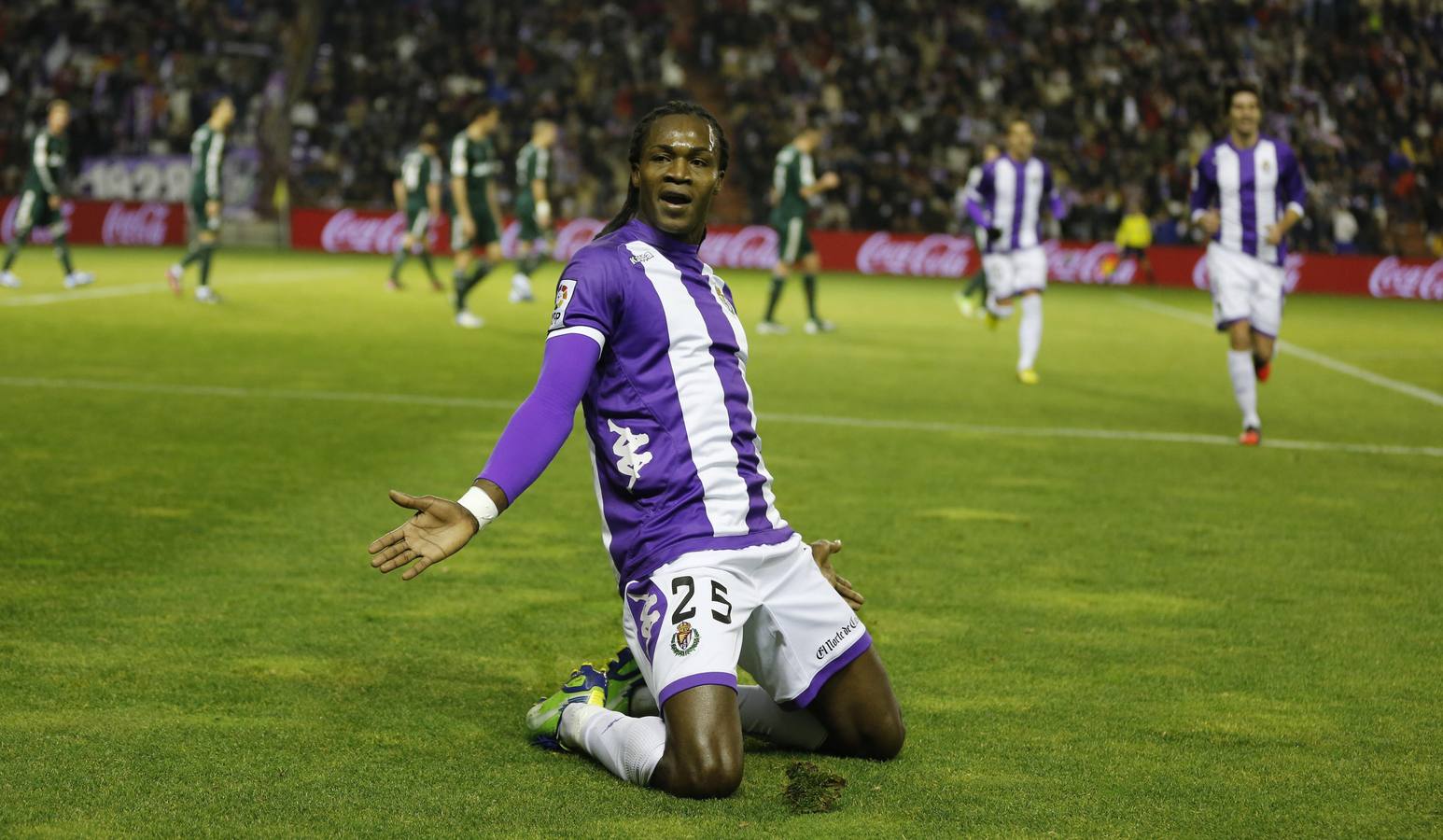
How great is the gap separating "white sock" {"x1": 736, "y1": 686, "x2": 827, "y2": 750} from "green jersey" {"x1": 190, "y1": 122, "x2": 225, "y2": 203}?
16.5m

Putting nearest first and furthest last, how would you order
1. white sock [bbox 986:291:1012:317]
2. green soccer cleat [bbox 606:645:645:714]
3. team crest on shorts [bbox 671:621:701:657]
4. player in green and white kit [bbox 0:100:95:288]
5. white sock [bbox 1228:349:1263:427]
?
team crest on shorts [bbox 671:621:701:657] → green soccer cleat [bbox 606:645:645:714] → white sock [bbox 1228:349:1263:427] → white sock [bbox 986:291:1012:317] → player in green and white kit [bbox 0:100:95:288]

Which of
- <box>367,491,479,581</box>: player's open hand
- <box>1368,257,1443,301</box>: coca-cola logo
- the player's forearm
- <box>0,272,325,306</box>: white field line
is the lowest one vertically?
<box>1368,257,1443,301</box>: coca-cola logo

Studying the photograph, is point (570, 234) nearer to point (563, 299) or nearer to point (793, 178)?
point (793, 178)

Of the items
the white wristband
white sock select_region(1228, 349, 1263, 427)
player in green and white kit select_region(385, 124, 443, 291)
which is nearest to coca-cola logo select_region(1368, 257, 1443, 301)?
player in green and white kit select_region(385, 124, 443, 291)

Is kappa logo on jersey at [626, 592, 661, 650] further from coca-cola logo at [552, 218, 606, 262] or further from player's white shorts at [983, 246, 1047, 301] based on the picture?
coca-cola logo at [552, 218, 606, 262]

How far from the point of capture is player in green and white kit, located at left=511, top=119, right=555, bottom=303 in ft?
67.6

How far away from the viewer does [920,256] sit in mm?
30219

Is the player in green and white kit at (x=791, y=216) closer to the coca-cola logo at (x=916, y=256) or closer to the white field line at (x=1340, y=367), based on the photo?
the white field line at (x=1340, y=367)

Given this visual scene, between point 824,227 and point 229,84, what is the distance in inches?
559

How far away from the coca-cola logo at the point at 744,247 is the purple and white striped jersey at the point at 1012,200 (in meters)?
15.3

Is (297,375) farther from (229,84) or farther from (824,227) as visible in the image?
(229,84)

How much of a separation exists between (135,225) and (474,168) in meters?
14.6

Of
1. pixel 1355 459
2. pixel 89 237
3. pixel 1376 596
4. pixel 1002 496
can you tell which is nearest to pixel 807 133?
pixel 1355 459

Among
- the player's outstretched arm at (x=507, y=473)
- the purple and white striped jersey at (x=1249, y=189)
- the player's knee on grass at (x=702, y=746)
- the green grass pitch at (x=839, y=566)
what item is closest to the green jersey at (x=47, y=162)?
the green grass pitch at (x=839, y=566)
